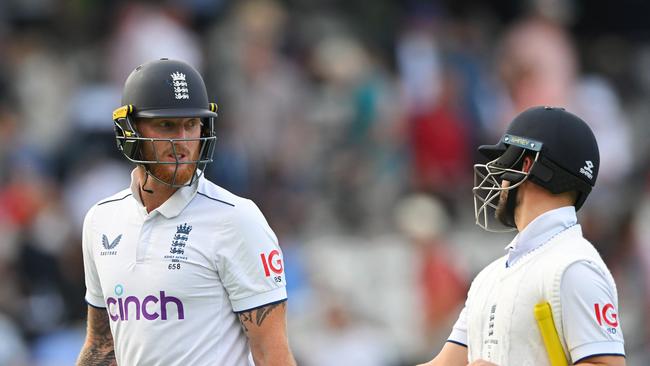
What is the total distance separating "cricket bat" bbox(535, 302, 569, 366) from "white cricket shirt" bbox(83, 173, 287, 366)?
119cm

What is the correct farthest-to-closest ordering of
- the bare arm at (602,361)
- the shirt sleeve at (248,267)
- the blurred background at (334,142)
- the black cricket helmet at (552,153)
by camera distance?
the blurred background at (334,142) < the shirt sleeve at (248,267) < the black cricket helmet at (552,153) < the bare arm at (602,361)

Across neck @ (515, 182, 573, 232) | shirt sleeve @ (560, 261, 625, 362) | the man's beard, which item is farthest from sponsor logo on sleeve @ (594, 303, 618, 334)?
the man's beard

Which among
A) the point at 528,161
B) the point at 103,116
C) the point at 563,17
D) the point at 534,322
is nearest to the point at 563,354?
the point at 534,322

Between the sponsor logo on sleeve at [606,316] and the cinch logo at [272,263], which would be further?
the cinch logo at [272,263]

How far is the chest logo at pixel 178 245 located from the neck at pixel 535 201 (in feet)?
4.84

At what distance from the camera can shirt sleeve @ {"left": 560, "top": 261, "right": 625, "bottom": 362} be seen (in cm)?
547

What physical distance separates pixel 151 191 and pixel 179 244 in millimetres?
352

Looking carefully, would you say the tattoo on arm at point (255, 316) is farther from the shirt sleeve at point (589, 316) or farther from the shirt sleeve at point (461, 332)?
the shirt sleeve at point (589, 316)

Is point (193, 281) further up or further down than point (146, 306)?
further up

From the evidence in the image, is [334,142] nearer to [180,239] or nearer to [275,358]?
[180,239]

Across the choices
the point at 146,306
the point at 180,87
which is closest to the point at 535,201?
the point at 180,87

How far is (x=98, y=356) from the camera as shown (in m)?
6.52

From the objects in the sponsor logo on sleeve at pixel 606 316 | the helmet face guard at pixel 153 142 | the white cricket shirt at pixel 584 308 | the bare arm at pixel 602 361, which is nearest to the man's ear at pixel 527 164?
the white cricket shirt at pixel 584 308

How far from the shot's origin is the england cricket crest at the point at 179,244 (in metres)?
6.05
